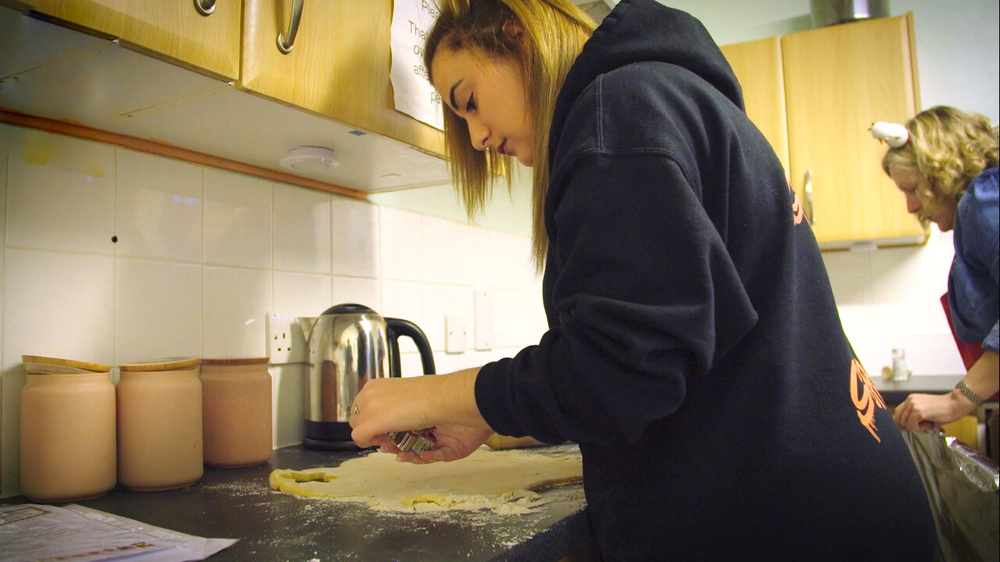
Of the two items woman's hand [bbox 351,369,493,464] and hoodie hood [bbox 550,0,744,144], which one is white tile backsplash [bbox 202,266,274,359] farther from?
hoodie hood [bbox 550,0,744,144]

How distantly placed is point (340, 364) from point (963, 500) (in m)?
1.00

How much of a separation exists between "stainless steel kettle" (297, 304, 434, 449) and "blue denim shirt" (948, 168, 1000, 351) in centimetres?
130

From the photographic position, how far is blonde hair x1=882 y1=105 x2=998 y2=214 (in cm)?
162

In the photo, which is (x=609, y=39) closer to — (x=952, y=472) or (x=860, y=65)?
(x=952, y=472)

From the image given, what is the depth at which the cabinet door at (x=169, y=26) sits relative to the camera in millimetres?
592

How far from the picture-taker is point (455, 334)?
158 centimetres

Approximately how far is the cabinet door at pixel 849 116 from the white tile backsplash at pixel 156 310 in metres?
1.92

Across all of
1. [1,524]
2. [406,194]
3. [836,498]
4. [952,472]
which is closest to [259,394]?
[1,524]

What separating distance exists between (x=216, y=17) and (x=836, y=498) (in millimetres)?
787

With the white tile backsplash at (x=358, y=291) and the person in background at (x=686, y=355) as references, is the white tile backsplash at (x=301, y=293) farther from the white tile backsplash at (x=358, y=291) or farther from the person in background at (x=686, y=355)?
the person in background at (x=686, y=355)

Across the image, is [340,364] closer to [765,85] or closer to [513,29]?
[513,29]

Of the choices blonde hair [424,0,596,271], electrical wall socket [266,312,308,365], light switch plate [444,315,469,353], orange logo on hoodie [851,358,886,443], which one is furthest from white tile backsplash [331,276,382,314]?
orange logo on hoodie [851,358,886,443]

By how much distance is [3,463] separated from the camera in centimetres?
80

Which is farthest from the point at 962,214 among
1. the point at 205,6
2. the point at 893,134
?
the point at 205,6
